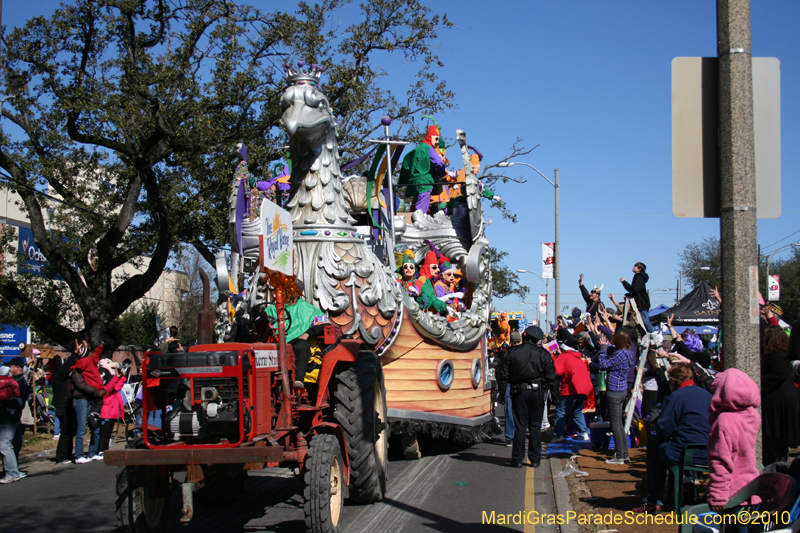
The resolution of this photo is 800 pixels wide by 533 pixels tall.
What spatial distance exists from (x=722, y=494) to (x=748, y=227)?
6.64ft

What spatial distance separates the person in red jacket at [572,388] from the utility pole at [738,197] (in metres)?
7.20

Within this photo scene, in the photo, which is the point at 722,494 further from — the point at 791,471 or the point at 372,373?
the point at 372,373

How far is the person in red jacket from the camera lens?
10750 mm

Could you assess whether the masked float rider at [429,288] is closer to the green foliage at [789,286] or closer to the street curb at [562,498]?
the street curb at [562,498]

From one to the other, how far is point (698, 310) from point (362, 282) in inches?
690

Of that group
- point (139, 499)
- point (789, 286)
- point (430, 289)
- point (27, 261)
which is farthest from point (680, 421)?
point (789, 286)

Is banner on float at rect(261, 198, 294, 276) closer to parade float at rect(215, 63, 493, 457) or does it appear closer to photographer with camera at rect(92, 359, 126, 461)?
parade float at rect(215, 63, 493, 457)

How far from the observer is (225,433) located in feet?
17.6

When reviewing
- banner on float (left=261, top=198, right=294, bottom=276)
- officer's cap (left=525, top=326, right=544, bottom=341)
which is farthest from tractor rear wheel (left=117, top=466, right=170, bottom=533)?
officer's cap (left=525, top=326, right=544, bottom=341)

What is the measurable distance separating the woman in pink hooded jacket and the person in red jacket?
239 inches

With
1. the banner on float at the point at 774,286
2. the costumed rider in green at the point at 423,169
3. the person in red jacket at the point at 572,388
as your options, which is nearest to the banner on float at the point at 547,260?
the banner on float at the point at 774,286

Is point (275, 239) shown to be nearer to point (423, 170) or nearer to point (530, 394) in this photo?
point (530, 394)

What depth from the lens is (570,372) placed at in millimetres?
10781

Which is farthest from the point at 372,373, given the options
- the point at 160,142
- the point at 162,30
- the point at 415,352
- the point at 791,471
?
the point at 162,30
